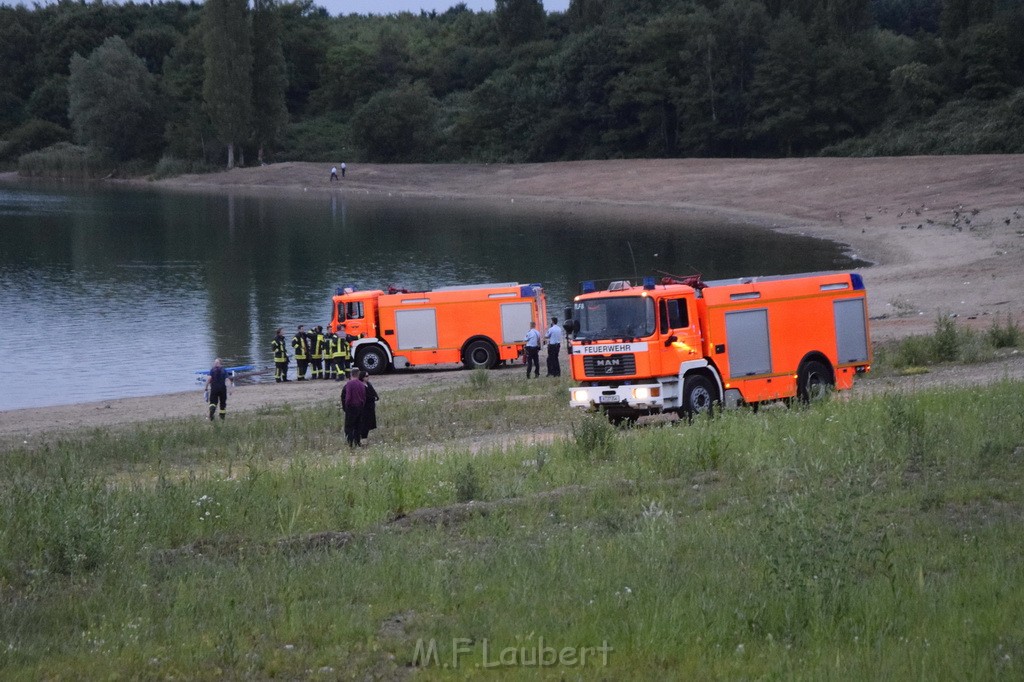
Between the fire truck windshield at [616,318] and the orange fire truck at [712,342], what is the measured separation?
17 millimetres

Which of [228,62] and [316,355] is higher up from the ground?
[228,62]

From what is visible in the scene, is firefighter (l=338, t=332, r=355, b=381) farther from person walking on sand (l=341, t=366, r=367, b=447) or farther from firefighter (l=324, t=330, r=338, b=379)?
person walking on sand (l=341, t=366, r=367, b=447)

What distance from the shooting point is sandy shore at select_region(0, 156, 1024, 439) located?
119 feet

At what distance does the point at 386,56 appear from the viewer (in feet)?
472

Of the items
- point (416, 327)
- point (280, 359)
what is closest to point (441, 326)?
point (416, 327)

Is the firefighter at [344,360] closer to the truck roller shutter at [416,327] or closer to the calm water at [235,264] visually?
the truck roller shutter at [416,327]

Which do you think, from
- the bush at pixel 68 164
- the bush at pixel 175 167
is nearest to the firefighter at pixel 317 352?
the bush at pixel 175 167

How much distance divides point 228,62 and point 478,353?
98405mm

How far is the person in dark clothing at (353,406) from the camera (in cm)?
2059

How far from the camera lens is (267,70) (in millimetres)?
129375

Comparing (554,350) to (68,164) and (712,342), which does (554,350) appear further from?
(68,164)

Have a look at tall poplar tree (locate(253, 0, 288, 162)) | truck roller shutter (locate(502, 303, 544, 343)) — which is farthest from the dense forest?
truck roller shutter (locate(502, 303, 544, 343))

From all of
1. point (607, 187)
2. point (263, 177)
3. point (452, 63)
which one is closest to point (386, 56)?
point (452, 63)
